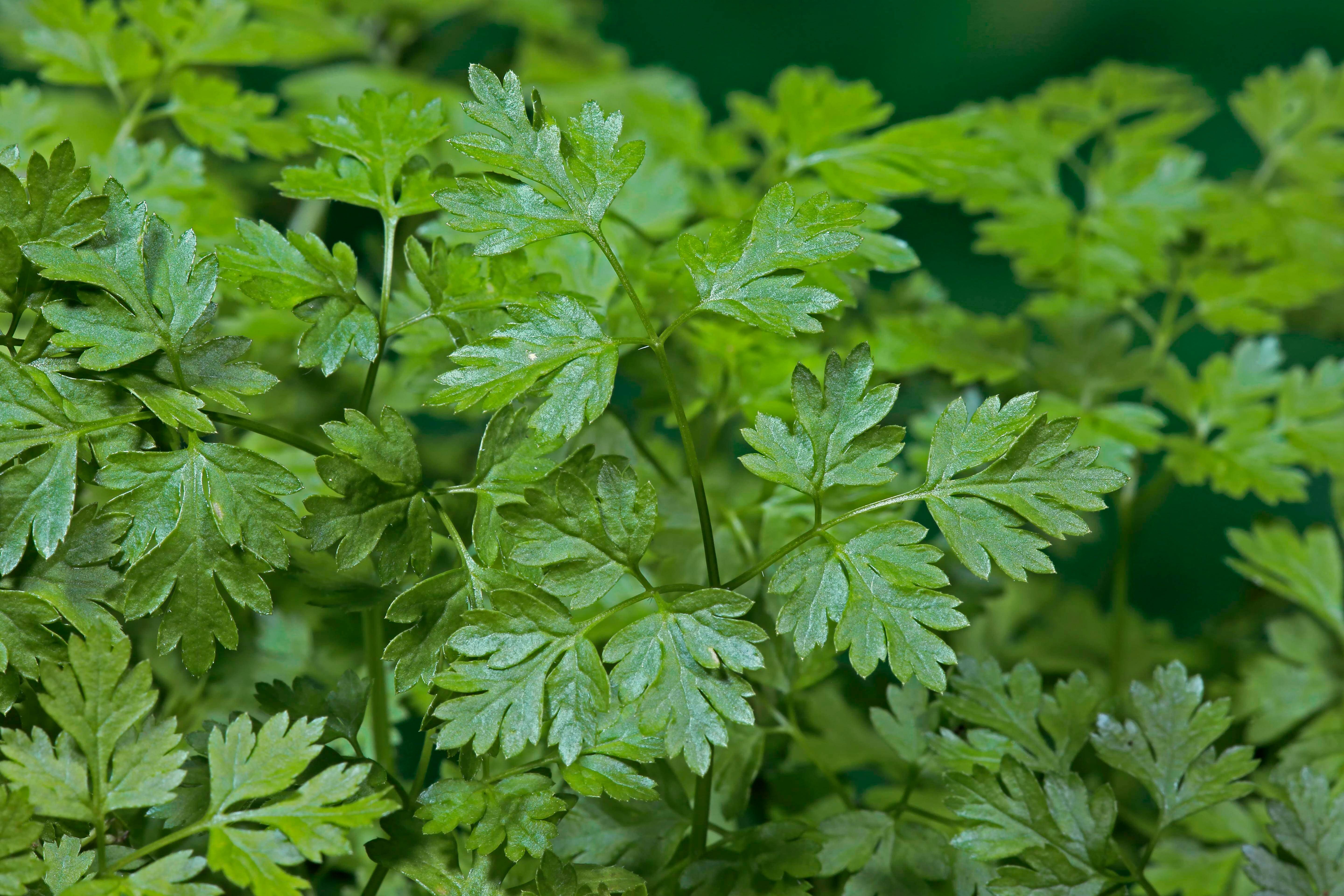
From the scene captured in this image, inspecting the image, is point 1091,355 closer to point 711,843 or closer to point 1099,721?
point 1099,721

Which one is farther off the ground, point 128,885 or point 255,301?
point 255,301

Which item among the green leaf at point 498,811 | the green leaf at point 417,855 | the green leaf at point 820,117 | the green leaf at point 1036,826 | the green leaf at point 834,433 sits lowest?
the green leaf at point 1036,826

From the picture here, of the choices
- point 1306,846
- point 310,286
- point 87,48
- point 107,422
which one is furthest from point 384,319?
point 1306,846

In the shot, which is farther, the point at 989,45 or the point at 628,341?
the point at 989,45

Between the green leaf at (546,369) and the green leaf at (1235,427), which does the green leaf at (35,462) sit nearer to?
the green leaf at (546,369)

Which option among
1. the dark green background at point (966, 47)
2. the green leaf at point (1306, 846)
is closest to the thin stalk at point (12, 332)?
the green leaf at point (1306, 846)

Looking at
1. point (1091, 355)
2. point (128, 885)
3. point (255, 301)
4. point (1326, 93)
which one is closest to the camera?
point (128, 885)

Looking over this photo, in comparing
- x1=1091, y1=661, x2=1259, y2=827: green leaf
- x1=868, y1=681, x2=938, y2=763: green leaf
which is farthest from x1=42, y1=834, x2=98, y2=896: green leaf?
x1=1091, y1=661, x2=1259, y2=827: green leaf

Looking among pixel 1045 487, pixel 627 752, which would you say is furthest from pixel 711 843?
pixel 1045 487
